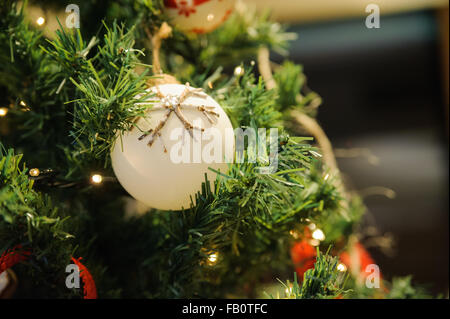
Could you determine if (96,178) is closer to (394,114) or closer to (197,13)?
(197,13)

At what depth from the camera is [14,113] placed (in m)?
0.46

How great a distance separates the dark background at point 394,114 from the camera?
1174 millimetres

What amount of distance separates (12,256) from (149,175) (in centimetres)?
16

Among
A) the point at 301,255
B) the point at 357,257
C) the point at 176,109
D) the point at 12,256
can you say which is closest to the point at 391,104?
the point at 357,257

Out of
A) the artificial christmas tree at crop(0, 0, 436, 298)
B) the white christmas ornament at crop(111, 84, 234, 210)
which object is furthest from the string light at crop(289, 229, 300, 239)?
the white christmas ornament at crop(111, 84, 234, 210)

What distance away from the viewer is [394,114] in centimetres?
121

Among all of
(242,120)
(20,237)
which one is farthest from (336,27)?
(20,237)

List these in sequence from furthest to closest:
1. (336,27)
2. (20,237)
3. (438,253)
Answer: (336,27)
(438,253)
(20,237)

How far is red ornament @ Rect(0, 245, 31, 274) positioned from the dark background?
3.40 ft

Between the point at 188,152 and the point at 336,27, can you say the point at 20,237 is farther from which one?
the point at 336,27

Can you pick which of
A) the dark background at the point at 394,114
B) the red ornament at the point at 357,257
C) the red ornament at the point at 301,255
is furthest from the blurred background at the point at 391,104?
the red ornament at the point at 301,255

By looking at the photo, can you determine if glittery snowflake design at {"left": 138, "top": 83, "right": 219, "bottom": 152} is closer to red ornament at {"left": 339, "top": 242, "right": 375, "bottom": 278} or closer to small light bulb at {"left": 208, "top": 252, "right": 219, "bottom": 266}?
small light bulb at {"left": 208, "top": 252, "right": 219, "bottom": 266}
